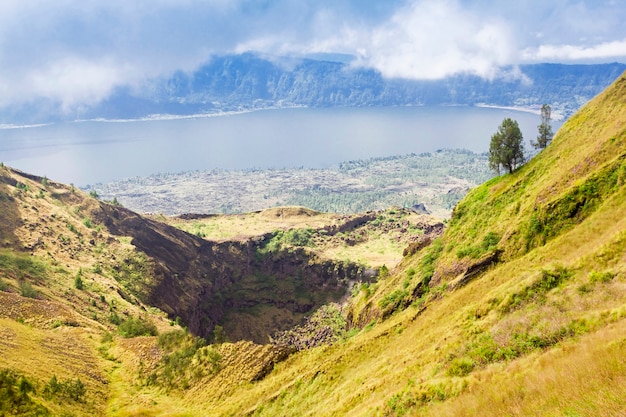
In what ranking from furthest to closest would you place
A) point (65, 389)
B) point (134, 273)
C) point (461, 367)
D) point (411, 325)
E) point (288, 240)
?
point (288, 240)
point (134, 273)
point (411, 325)
point (65, 389)
point (461, 367)

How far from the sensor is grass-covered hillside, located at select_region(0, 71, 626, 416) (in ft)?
44.6

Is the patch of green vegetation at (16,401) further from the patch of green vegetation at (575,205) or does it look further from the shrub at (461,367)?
the patch of green vegetation at (575,205)

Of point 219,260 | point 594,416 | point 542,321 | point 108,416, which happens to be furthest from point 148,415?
point 219,260

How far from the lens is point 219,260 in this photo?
9506 centimetres

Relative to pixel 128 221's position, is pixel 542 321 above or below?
above

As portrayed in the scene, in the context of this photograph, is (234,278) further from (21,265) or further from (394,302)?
(394,302)

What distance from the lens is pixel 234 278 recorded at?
308ft

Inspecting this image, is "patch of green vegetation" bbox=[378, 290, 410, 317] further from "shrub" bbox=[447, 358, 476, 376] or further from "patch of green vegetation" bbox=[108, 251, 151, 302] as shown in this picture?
"patch of green vegetation" bbox=[108, 251, 151, 302]

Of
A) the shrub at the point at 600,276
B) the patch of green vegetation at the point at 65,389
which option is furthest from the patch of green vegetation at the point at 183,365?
the shrub at the point at 600,276

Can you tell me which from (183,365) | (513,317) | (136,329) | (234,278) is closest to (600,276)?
(513,317)

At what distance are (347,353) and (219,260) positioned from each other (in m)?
71.9

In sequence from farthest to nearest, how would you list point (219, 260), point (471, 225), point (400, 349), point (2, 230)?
point (219, 260) → point (2, 230) → point (471, 225) → point (400, 349)

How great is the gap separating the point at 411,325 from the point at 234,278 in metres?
70.1

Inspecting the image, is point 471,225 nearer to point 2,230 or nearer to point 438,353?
point 438,353
